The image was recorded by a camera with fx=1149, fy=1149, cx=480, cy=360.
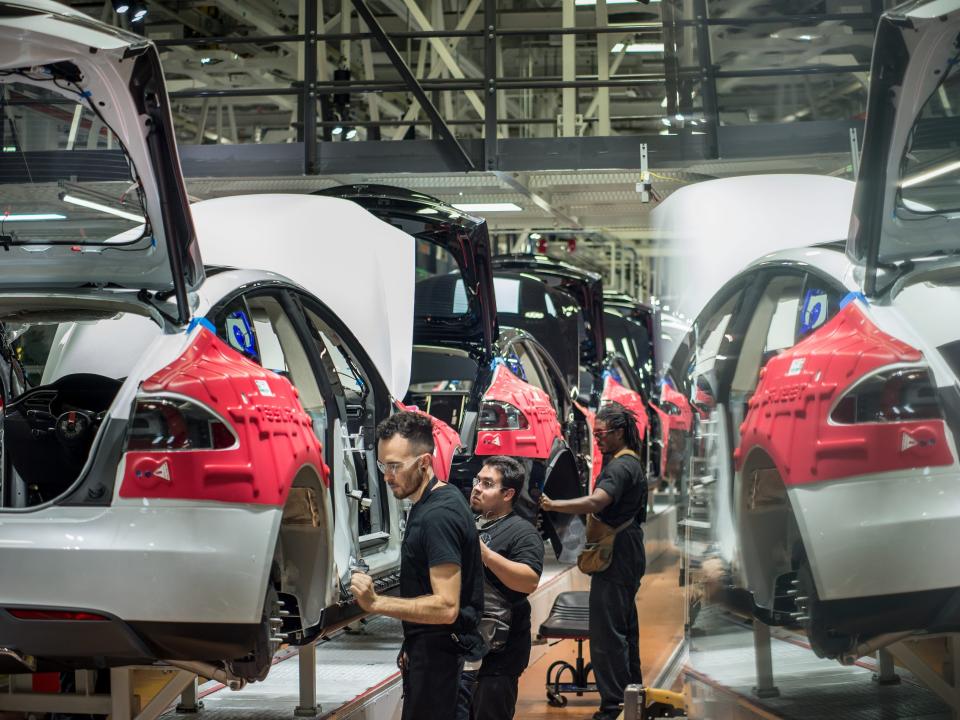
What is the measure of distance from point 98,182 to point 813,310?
11.5ft

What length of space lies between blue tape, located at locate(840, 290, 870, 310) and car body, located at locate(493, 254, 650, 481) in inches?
326

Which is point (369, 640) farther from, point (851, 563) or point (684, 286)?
point (851, 563)

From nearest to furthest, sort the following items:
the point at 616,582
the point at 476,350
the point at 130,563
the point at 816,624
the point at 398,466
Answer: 1. the point at 816,624
2. the point at 130,563
3. the point at 398,466
4. the point at 616,582
5. the point at 476,350

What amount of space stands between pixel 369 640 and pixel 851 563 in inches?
221

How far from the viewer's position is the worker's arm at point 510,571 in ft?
14.5

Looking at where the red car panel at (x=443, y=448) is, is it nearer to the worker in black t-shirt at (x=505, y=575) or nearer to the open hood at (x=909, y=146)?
the worker in black t-shirt at (x=505, y=575)

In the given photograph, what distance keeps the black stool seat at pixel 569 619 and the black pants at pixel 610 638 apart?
386 millimetres

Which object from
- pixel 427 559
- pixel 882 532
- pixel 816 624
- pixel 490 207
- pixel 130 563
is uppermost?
pixel 490 207

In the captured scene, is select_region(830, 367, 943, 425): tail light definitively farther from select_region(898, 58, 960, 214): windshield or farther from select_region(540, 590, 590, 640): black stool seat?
select_region(540, 590, 590, 640): black stool seat

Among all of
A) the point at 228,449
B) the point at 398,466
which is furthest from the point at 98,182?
the point at 398,466

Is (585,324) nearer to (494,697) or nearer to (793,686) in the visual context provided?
(494,697)

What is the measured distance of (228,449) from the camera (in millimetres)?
3314

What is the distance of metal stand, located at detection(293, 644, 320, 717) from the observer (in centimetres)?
495

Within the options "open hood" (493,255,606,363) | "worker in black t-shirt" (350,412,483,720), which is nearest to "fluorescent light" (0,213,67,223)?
"worker in black t-shirt" (350,412,483,720)
